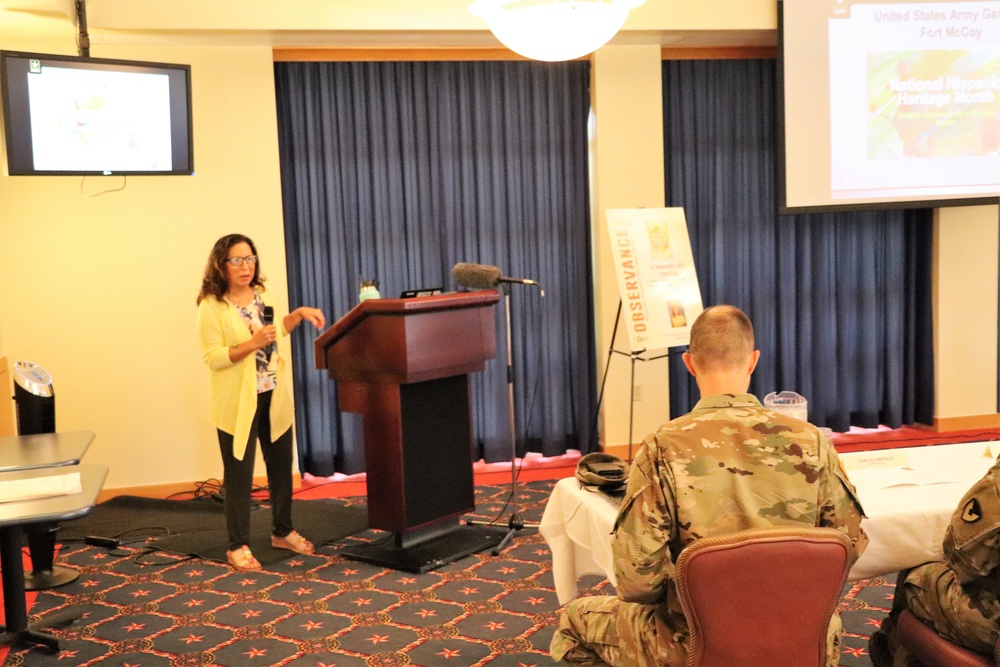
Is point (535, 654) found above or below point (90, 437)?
below

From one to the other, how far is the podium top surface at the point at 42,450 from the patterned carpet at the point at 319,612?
752 mm

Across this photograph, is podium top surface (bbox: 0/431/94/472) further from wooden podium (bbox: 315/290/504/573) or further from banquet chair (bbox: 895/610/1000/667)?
banquet chair (bbox: 895/610/1000/667)

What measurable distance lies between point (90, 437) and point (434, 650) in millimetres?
1533

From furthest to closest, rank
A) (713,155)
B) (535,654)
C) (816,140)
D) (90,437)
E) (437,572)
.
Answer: (713,155)
(816,140)
(437,572)
(90,437)
(535,654)

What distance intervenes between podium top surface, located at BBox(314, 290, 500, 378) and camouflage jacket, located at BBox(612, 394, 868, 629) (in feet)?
7.00

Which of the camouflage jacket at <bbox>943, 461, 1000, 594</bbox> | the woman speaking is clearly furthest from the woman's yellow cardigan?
the camouflage jacket at <bbox>943, 461, 1000, 594</bbox>

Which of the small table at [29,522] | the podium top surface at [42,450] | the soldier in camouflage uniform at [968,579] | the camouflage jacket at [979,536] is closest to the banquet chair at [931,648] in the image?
the soldier in camouflage uniform at [968,579]

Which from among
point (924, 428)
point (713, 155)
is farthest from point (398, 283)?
point (924, 428)

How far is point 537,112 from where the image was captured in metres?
6.37

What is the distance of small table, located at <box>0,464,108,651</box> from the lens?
2.54m

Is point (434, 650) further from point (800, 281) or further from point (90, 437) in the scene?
point (800, 281)

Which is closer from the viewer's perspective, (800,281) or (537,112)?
(537,112)

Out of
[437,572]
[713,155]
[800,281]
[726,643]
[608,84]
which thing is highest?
[608,84]

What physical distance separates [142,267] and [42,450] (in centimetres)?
250
